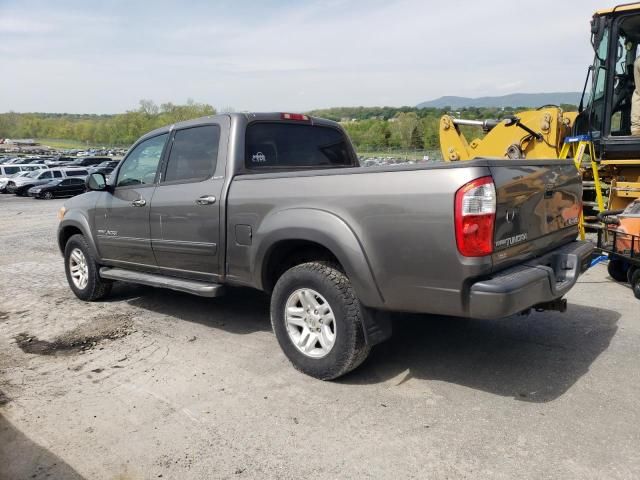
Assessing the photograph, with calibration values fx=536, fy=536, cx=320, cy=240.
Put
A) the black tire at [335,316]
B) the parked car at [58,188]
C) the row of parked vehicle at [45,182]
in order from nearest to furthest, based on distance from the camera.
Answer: the black tire at [335,316], the parked car at [58,188], the row of parked vehicle at [45,182]

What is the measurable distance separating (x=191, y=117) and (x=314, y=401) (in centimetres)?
11846

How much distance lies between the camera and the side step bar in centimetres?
466

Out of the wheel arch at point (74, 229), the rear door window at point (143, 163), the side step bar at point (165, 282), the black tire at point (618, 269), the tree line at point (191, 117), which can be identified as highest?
A: the tree line at point (191, 117)

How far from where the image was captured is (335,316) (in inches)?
147

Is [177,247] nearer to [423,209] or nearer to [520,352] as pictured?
[423,209]

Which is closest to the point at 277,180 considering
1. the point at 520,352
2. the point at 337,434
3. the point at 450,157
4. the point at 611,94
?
→ the point at 337,434

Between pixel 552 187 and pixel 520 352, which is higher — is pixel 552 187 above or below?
above

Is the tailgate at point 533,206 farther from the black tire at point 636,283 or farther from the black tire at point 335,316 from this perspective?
the black tire at point 636,283

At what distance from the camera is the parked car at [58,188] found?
91.5ft

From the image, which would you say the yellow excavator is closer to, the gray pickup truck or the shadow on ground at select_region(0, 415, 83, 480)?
the gray pickup truck

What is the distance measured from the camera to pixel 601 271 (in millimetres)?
7305

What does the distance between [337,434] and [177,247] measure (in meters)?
2.48

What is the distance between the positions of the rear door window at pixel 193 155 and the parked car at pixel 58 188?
24.9 metres

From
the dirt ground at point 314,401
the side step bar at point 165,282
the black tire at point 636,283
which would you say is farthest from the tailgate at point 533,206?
the side step bar at point 165,282
